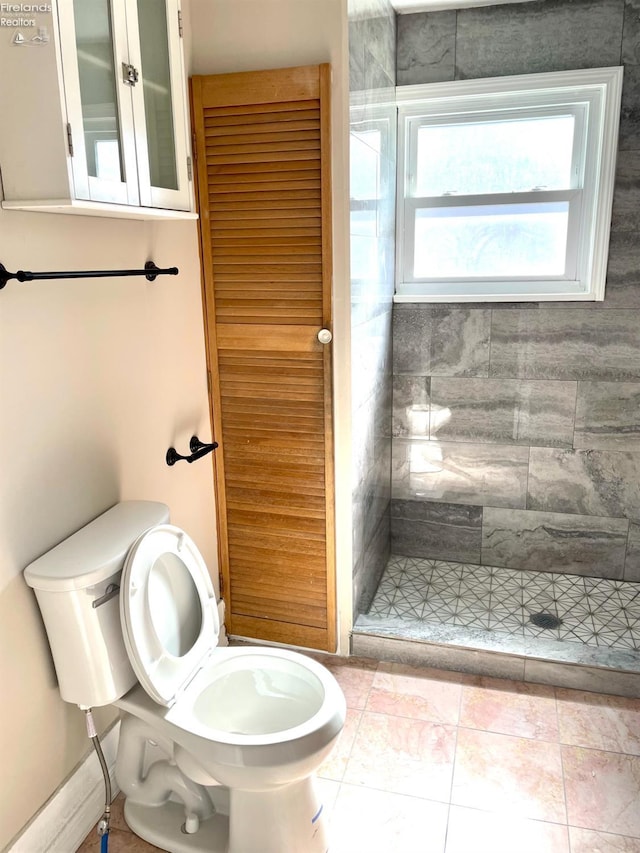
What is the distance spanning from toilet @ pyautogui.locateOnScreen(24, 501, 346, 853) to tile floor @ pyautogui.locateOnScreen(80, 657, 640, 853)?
0.58ft

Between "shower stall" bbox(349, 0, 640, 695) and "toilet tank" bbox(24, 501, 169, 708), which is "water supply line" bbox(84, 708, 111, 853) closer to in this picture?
"toilet tank" bbox(24, 501, 169, 708)

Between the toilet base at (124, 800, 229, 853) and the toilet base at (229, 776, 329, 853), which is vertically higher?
the toilet base at (229, 776, 329, 853)

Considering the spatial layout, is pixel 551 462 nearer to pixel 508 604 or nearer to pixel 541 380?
pixel 541 380

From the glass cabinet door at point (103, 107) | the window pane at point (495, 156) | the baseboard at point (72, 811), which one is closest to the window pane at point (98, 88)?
the glass cabinet door at point (103, 107)

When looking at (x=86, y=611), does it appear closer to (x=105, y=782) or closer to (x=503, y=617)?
(x=105, y=782)

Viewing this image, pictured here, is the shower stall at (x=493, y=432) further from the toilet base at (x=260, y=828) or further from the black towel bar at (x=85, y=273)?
the toilet base at (x=260, y=828)

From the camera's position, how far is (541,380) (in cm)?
291

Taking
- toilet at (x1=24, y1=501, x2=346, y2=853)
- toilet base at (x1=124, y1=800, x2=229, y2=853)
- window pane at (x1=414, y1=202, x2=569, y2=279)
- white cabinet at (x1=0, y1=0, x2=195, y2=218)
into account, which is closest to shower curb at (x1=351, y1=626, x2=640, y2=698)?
toilet at (x1=24, y1=501, x2=346, y2=853)

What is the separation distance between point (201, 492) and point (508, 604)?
134cm

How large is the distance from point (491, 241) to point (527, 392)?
66 cm

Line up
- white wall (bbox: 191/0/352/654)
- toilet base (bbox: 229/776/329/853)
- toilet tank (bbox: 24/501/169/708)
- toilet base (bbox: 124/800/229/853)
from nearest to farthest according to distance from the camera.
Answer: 1. toilet tank (bbox: 24/501/169/708)
2. toilet base (bbox: 229/776/329/853)
3. toilet base (bbox: 124/800/229/853)
4. white wall (bbox: 191/0/352/654)

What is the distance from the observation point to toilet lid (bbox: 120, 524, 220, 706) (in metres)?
1.66

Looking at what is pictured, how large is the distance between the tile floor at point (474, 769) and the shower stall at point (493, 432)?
0.40ft

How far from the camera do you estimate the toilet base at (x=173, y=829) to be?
6.00 feet
